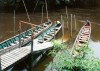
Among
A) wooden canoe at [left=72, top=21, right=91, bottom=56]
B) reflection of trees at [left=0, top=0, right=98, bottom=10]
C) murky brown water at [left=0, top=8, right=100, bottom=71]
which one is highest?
reflection of trees at [left=0, top=0, right=98, bottom=10]

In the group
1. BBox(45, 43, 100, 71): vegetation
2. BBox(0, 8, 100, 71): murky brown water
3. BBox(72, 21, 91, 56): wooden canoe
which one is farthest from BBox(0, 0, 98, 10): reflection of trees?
BBox(45, 43, 100, 71): vegetation

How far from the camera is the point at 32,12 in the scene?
30.7 m

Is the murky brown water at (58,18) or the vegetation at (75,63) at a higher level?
the vegetation at (75,63)

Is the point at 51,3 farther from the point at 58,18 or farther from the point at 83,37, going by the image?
the point at 83,37

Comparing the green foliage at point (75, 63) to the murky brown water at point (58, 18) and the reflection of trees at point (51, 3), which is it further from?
the reflection of trees at point (51, 3)

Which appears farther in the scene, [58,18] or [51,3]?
[51,3]

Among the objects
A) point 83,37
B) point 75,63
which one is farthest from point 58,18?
point 75,63

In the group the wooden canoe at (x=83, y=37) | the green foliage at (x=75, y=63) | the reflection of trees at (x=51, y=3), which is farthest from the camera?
the reflection of trees at (x=51, y=3)

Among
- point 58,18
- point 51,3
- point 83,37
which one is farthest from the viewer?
point 51,3

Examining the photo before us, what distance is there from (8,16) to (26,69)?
1533 cm

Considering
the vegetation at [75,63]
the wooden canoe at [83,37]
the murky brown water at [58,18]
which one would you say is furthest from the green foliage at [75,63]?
the murky brown water at [58,18]

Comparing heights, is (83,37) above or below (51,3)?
below

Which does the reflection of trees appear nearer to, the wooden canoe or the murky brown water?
the murky brown water

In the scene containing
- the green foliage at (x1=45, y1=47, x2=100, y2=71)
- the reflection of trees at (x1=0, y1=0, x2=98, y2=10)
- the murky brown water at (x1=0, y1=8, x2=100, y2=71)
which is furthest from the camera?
the reflection of trees at (x1=0, y1=0, x2=98, y2=10)
